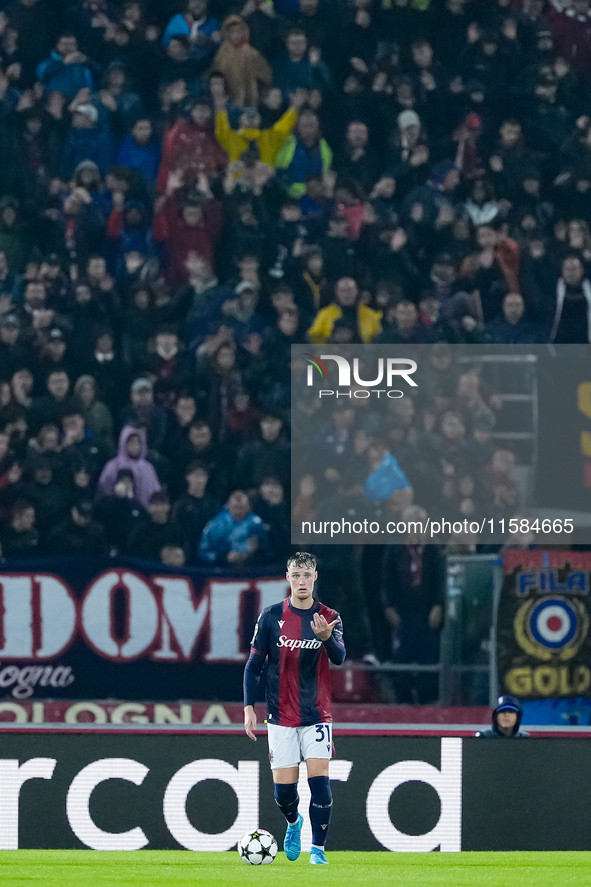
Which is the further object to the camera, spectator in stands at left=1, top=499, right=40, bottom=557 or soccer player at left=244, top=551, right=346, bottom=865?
spectator in stands at left=1, top=499, right=40, bottom=557

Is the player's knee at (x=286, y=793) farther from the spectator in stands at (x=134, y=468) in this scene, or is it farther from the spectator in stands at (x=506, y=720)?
the spectator in stands at (x=134, y=468)

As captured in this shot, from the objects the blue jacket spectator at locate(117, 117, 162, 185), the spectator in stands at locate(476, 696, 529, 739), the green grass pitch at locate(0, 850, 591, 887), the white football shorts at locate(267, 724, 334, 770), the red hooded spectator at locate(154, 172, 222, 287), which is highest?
the blue jacket spectator at locate(117, 117, 162, 185)

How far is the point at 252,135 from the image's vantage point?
13000mm

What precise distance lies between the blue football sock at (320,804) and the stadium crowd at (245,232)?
4261 millimetres

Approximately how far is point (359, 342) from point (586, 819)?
17.4 feet

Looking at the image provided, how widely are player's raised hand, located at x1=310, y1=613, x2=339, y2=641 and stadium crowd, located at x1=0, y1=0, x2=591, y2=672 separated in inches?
175

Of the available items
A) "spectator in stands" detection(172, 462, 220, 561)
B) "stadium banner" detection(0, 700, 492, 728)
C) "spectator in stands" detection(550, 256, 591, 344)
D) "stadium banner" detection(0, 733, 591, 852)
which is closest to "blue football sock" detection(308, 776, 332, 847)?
"stadium banner" detection(0, 733, 591, 852)

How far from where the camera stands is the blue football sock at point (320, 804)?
22.2ft

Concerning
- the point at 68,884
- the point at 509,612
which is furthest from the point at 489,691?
the point at 68,884

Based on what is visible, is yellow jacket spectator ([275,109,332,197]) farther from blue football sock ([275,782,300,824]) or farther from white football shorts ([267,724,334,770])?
blue football sock ([275,782,300,824])

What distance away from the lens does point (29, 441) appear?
457 inches

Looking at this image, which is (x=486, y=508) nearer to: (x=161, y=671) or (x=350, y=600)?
(x=350, y=600)

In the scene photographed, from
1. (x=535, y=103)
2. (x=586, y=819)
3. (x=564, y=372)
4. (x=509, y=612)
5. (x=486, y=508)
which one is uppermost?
(x=535, y=103)

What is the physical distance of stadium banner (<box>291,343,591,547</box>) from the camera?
37.5 ft
